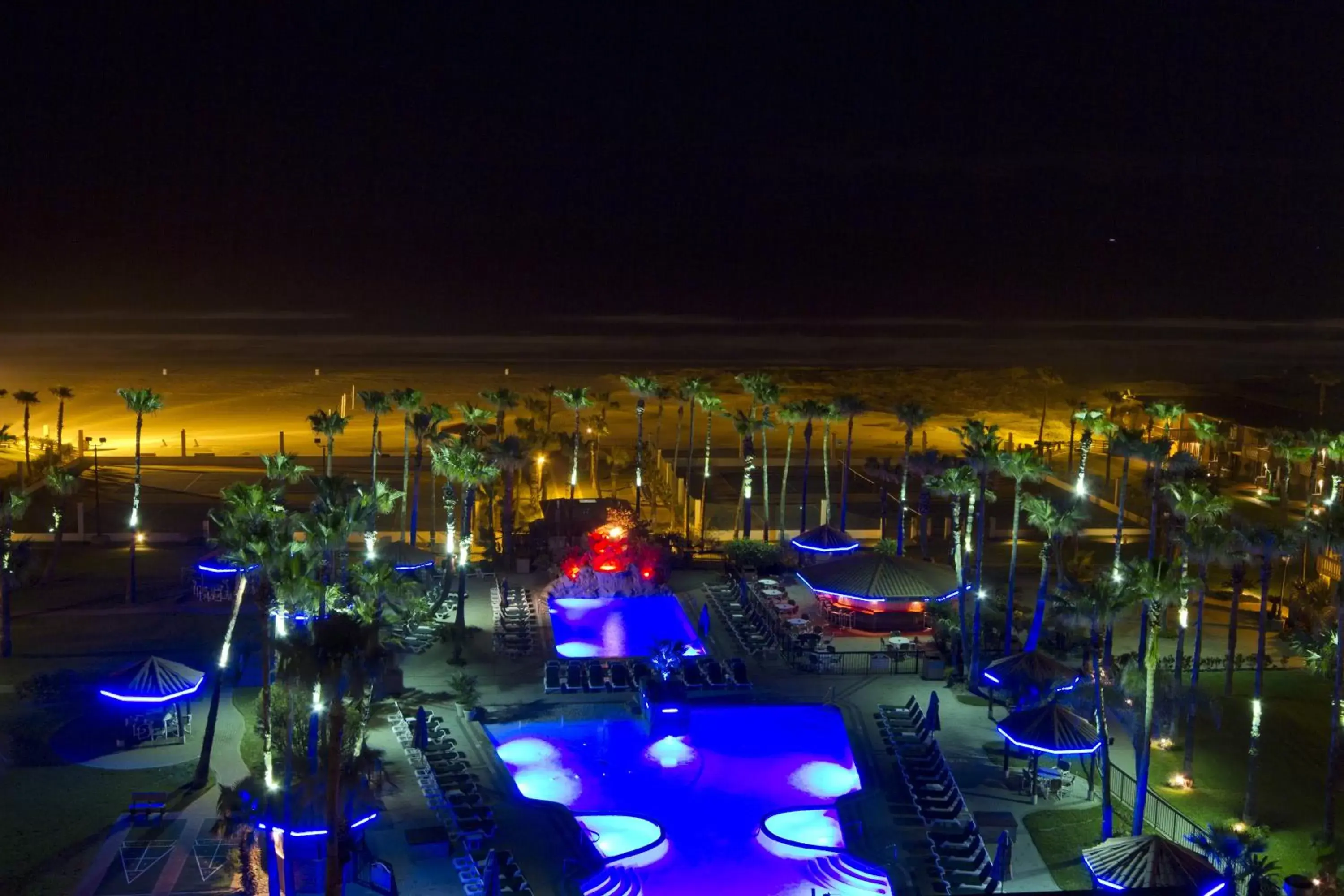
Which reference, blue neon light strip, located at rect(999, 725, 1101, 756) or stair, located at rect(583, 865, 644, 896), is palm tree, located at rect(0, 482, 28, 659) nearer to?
stair, located at rect(583, 865, 644, 896)

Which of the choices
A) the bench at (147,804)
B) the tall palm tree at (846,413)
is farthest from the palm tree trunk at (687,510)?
the bench at (147,804)

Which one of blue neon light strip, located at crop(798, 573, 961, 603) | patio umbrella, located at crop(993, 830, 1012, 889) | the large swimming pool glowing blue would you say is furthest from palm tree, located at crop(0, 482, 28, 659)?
patio umbrella, located at crop(993, 830, 1012, 889)

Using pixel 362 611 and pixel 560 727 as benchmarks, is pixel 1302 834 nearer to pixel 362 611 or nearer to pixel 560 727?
pixel 560 727

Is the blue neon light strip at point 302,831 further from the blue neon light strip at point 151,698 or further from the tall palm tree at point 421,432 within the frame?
the tall palm tree at point 421,432

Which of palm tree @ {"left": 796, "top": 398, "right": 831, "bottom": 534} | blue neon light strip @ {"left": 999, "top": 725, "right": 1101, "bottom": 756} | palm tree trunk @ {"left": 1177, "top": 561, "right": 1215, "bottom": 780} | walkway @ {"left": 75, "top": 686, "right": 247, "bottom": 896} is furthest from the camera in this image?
palm tree @ {"left": 796, "top": 398, "right": 831, "bottom": 534}

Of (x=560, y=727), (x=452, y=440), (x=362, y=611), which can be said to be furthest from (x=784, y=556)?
(x=362, y=611)

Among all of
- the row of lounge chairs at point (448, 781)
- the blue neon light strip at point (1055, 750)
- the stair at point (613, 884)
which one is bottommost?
the stair at point (613, 884)
